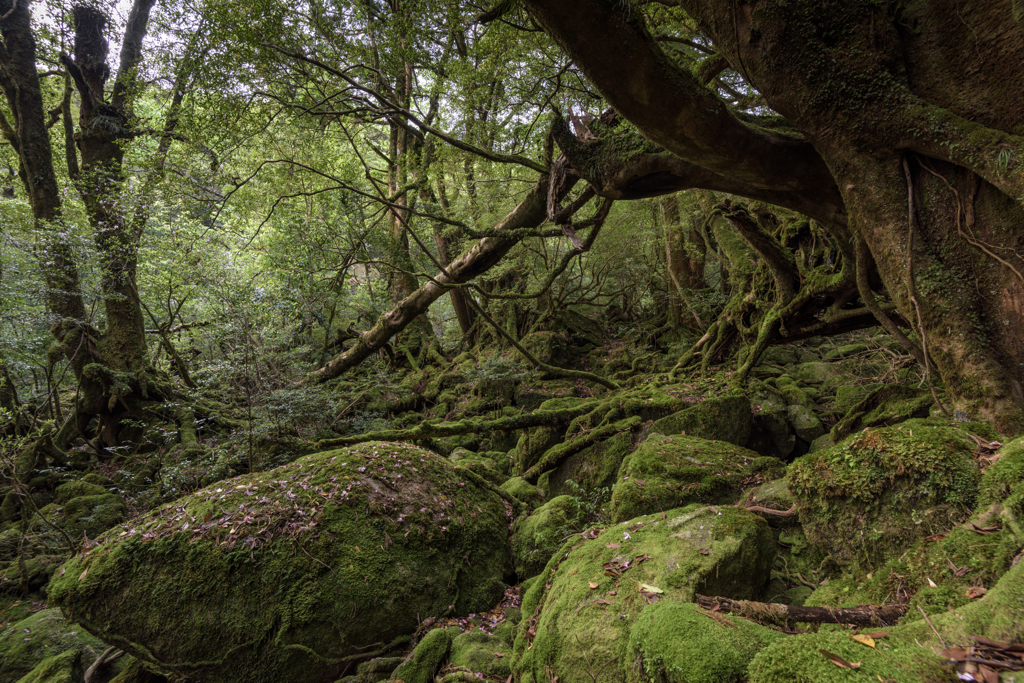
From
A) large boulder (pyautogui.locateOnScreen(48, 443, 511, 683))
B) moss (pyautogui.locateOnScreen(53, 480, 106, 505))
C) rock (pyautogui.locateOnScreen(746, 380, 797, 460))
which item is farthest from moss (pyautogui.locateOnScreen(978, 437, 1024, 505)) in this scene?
moss (pyautogui.locateOnScreen(53, 480, 106, 505))

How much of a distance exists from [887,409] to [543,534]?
3.72 metres

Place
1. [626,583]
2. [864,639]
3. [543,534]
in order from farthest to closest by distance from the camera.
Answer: [543,534], [626,583], [864,639]

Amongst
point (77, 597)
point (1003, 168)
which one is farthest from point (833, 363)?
point (77, 597)

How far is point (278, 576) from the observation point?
3.52 meters

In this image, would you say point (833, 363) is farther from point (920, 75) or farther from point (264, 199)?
point (264, 199)

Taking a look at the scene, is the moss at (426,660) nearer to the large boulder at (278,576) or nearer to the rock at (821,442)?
the large boulder at (278,576)

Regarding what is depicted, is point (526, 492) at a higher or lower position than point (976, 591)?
lower

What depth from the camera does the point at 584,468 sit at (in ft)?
17.6

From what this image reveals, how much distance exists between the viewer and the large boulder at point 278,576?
334cm

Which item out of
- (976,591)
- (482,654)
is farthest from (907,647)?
(482,654)

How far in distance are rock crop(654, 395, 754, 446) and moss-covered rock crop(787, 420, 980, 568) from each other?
258cm

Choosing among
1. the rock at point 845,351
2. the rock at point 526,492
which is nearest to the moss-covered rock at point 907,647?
the rock at point 526,492

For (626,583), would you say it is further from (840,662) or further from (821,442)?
(821,442)

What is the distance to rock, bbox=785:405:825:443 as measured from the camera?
19.6 ft
